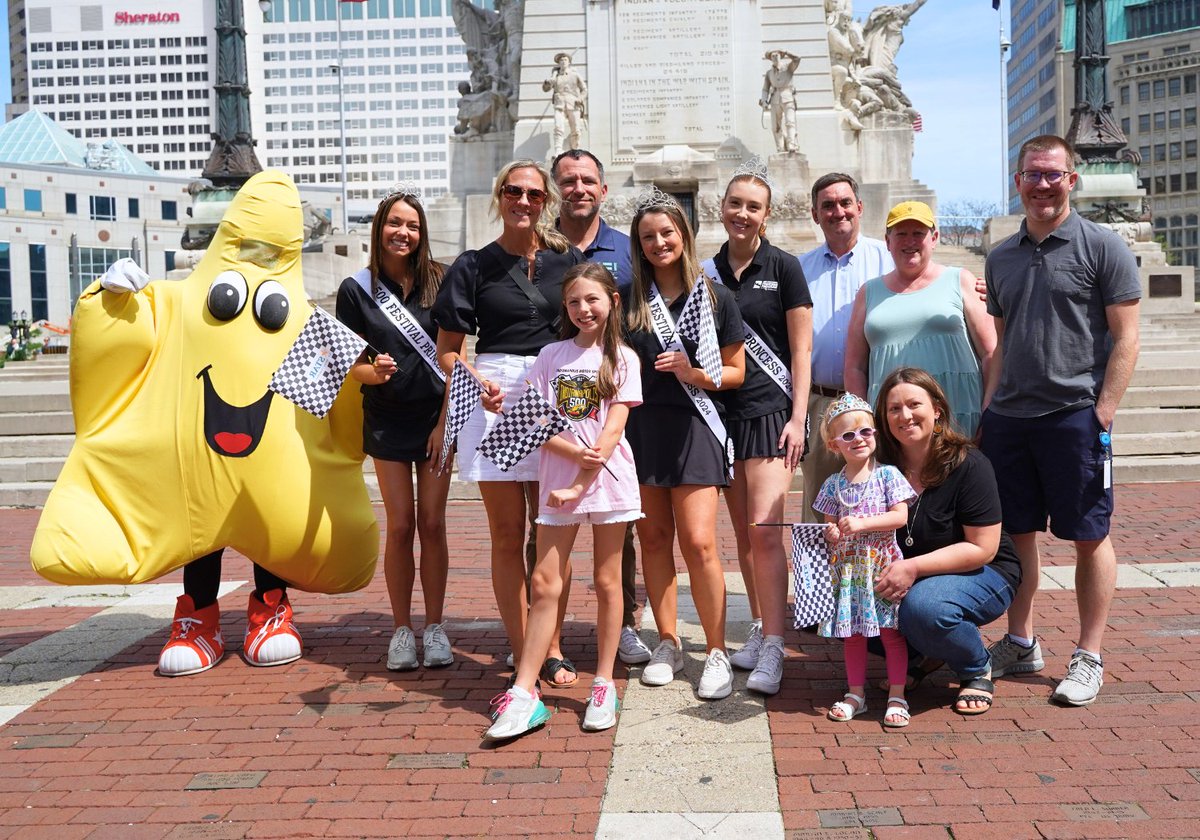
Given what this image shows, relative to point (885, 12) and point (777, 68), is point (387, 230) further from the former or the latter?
point (885, 12)

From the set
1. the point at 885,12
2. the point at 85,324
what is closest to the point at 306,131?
the point at 885,12

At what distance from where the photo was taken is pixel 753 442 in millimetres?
5480

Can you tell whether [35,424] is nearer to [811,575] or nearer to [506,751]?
[506,751]

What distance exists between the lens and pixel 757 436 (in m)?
5.49

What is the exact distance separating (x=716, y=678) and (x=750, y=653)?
52cm

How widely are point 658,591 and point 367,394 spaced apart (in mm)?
1669

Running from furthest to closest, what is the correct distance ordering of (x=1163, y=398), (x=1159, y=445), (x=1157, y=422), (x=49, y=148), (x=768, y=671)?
(x=49, y=148) < (x=1163, y=398) < (x=1157, y=422) < (x=1159, y=445) < (x=768, y=671)

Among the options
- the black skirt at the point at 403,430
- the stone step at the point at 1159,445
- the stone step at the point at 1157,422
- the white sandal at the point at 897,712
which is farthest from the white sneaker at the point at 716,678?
the stone step at the point at 1157,422

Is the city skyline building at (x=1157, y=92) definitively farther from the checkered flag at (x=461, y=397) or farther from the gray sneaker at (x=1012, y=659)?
the checkered flag at (x=461, y=397)

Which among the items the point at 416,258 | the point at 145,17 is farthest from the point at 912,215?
the point at 145,17

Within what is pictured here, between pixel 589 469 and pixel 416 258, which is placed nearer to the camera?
pixel 589 469

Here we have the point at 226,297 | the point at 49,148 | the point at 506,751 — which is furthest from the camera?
the point at 49,148

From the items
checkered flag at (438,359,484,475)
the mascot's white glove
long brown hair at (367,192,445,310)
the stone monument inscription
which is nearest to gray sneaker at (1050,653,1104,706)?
checkered flag at (438,359,484,475)

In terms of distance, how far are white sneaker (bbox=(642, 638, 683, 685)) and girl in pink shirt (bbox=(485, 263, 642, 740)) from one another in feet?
1.33
